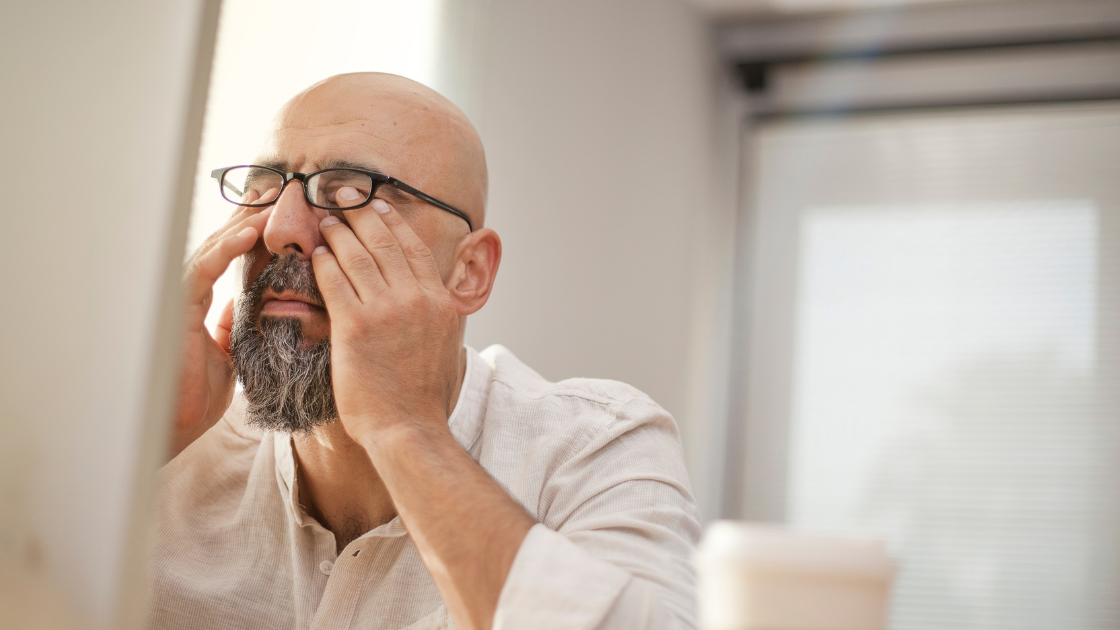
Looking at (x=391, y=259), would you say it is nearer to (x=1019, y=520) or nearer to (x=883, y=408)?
(x=883, y=408)

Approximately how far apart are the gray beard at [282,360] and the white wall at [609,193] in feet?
2.31

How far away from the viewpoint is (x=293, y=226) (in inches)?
33.1

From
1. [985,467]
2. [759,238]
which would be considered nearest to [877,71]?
[759,238]

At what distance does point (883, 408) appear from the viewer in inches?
95.9

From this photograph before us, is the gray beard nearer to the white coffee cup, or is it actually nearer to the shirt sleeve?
the shirt sleeve

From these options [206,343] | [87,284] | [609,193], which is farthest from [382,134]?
[609,193]

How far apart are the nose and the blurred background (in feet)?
2.69

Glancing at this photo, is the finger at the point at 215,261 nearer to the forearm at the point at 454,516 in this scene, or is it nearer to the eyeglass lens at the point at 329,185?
the eyeglass lens at the point at 329,185

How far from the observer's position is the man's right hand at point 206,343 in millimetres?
836

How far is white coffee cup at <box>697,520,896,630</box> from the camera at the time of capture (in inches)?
12.9

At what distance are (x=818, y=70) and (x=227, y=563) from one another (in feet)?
7.68

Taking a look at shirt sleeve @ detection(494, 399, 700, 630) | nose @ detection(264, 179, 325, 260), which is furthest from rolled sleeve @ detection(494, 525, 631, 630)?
nose @ detection(264, 179, 325, 260)

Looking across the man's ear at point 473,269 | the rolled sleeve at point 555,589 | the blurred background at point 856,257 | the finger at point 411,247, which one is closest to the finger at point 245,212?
the finger at point 411,247

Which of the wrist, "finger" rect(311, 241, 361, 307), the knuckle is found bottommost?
the wrist
